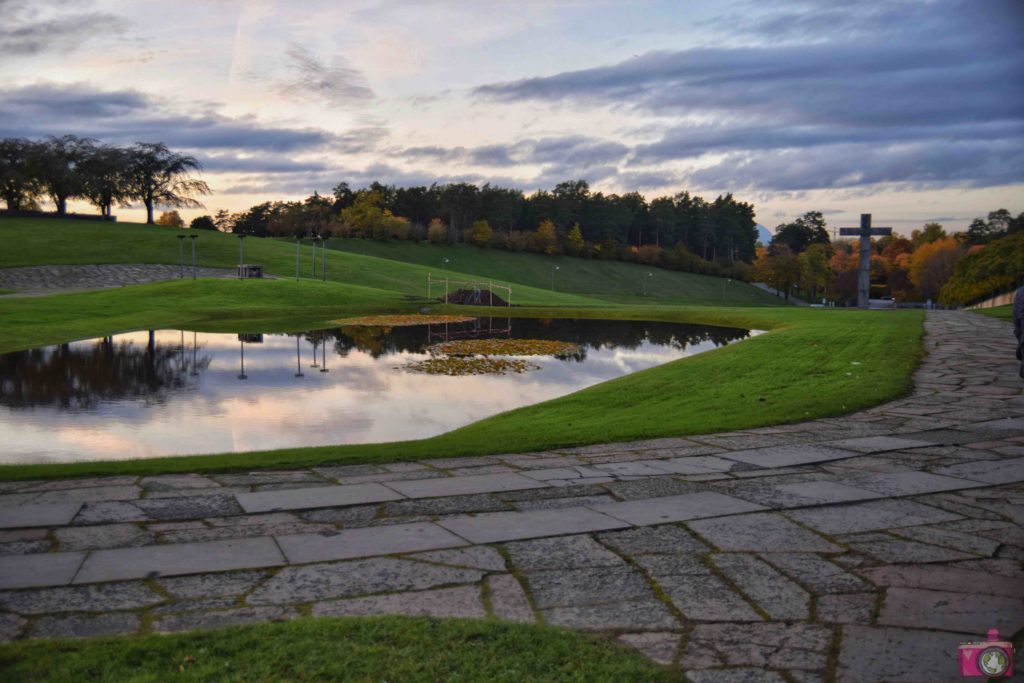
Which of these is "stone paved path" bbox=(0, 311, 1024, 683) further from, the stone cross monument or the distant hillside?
the distant hillside

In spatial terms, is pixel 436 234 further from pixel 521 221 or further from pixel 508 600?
pixel 508 600

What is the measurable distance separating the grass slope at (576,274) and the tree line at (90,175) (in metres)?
22.2

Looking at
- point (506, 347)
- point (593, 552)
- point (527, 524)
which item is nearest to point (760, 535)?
point (593, 552)

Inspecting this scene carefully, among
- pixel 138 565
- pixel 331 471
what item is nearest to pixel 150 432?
pixel 331 471

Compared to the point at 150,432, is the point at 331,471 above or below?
above

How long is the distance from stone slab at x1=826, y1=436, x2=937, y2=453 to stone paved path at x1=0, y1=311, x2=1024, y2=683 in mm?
363

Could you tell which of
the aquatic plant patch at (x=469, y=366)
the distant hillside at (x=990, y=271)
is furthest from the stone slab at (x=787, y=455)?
the distant hillside at (x=990, y=271)

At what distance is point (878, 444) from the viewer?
822cm

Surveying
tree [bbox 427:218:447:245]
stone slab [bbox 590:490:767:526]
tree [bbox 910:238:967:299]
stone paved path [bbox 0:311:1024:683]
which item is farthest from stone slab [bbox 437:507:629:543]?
tree [bbox 910:238:967:299]

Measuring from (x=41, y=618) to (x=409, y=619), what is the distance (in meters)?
1.76

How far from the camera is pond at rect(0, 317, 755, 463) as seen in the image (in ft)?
38.6

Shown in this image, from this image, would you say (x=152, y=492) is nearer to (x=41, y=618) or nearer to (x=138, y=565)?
(x=138, y=565)

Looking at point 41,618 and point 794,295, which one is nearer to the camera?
point 41,618

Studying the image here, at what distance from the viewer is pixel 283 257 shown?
224 feet
